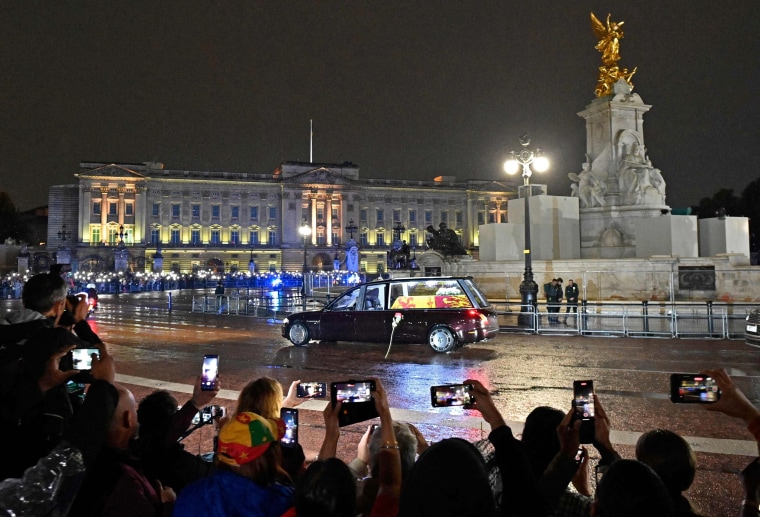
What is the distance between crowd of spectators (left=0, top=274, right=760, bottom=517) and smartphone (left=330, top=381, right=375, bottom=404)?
0.06 meters

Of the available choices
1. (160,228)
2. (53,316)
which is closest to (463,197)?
(160,228)

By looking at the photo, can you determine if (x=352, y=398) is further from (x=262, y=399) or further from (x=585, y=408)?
(x=585, y=408)

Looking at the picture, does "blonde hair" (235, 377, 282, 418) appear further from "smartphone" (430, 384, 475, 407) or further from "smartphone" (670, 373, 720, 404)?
"smartphone" (670, 373, 720, 404)

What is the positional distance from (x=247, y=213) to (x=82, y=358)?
102m

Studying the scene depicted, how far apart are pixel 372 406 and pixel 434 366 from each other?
7848 millimetres

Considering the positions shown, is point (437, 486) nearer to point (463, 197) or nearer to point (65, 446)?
point (65, 446)

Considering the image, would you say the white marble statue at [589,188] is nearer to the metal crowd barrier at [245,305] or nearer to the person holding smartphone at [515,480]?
the metal crowd barrier at [245,305]

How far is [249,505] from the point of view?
7.47ft

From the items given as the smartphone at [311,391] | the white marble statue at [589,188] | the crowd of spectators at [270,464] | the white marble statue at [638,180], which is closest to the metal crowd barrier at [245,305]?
the white marble statue at [589,188]

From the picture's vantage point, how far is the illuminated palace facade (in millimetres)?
95000

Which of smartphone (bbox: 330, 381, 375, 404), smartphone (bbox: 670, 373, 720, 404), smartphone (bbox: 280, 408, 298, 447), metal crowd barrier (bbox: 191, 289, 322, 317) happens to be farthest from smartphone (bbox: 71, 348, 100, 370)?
metal crowd barrier (bbox: 191, 289, 322, 317)

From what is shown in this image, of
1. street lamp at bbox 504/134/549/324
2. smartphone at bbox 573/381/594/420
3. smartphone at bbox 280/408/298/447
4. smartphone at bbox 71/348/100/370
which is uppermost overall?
street lamp at bbox 504/134/549/324

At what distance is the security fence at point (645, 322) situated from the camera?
1437 cm

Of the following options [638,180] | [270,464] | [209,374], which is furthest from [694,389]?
[638,180]
